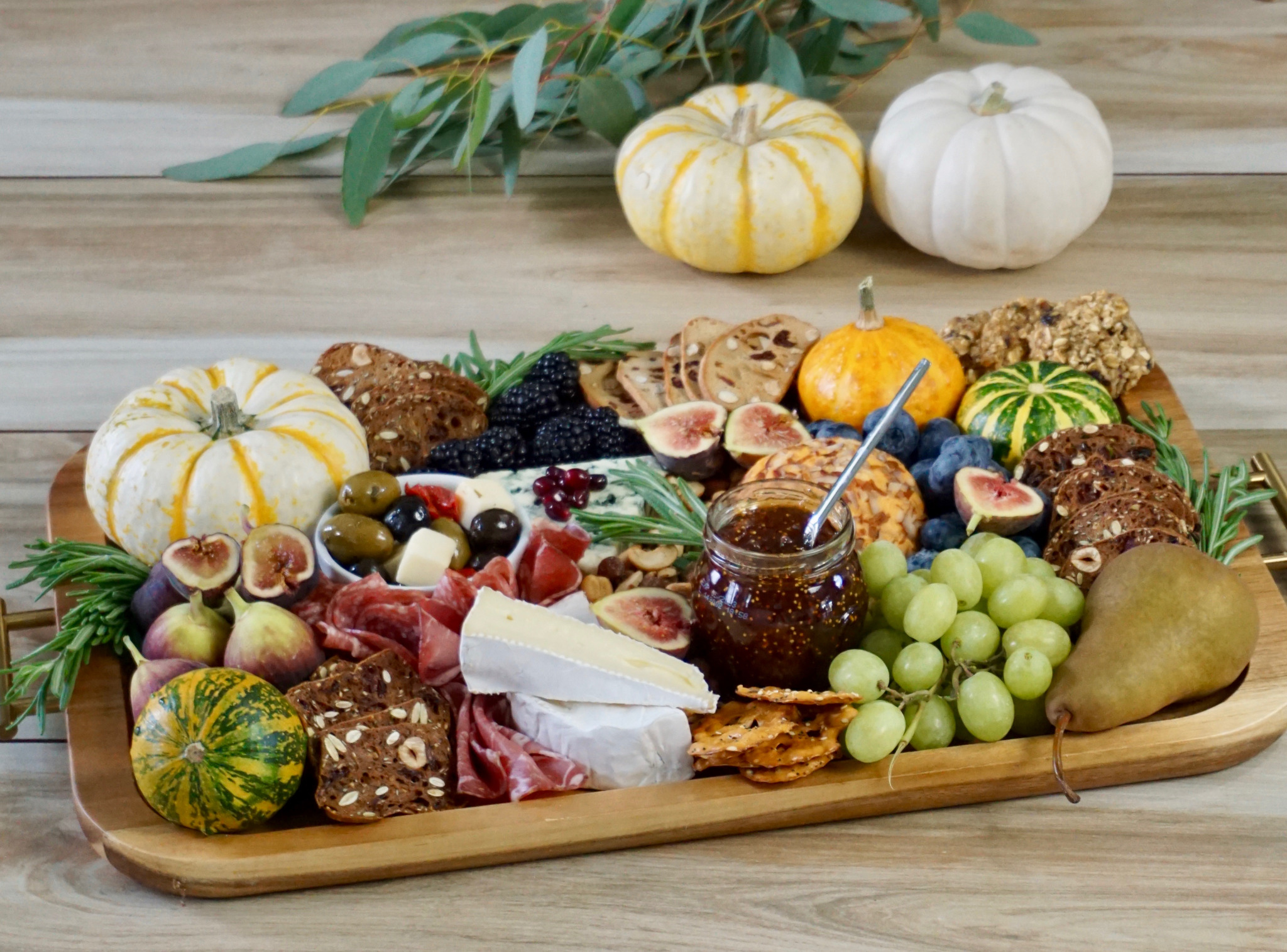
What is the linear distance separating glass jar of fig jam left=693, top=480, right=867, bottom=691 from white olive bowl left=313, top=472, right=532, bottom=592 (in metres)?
0.36

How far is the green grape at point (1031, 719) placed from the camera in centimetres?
179

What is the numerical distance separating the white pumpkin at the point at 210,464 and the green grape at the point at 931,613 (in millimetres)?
946

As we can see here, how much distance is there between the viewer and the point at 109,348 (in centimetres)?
303

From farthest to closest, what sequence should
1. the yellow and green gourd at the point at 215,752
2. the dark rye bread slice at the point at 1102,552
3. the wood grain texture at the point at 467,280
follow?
the wood grain texture at the point at 467,280, the dark rye bread slice at the point at 1102,552, the yellow and green gourd at the point at 215,752

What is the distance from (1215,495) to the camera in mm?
2127

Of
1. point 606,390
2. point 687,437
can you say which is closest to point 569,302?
point 606,390

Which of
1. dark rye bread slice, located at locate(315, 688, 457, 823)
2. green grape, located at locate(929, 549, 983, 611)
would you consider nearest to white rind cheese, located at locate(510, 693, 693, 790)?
dark rye bread slice, located at locate(315, 688, 457, 823)

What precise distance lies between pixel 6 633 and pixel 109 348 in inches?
44.3

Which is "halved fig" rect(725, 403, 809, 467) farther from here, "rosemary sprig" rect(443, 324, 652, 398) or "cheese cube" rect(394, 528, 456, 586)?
Result: "cheese cube" rect(394, 528, 456, 586)

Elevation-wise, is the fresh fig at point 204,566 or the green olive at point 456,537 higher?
the fresh fig at point 204,566

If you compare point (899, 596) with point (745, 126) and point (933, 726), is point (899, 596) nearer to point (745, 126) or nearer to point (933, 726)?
point (933, 726)

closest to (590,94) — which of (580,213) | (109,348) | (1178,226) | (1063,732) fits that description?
(580,213)

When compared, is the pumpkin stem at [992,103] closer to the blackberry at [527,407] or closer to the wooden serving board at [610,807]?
the blackberry at [527,407]

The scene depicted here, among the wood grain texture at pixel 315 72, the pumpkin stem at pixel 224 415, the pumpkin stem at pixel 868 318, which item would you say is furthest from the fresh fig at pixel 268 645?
the wood grain texture at pixel 315 72
